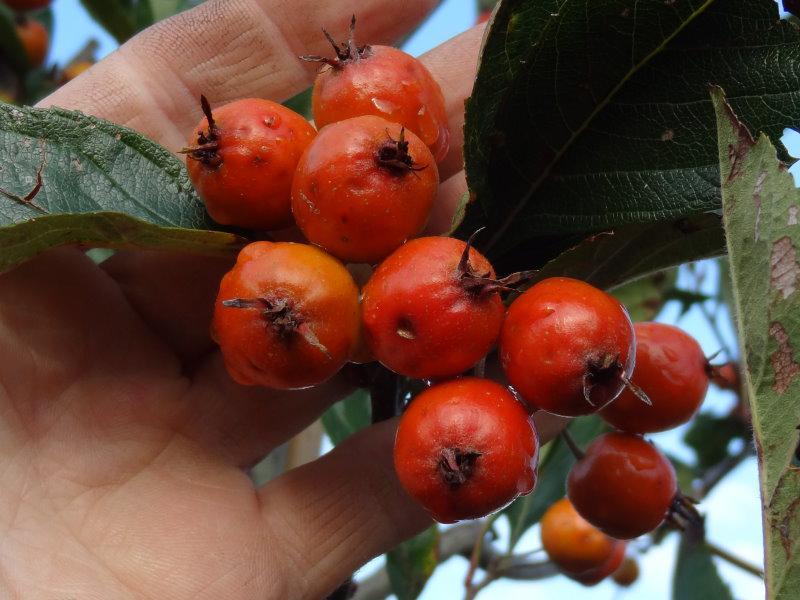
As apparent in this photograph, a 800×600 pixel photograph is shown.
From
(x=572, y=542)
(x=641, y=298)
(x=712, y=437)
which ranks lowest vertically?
(x=712, y=437)

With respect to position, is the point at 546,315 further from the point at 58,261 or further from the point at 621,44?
the point at 58,261

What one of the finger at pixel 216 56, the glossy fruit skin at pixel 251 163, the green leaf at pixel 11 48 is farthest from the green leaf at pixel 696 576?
the green leaf at pixel 11 48

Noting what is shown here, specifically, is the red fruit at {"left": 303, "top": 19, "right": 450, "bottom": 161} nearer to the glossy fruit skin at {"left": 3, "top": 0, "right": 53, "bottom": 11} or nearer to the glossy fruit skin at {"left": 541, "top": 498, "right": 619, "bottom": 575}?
the glossy fruit skin at {"left": 541, "top": 498, "right": 619, "bottom": 575}

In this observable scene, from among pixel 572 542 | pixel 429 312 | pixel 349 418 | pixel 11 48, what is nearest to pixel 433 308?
pixel 429 312

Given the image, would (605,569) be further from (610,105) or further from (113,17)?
(113,17)

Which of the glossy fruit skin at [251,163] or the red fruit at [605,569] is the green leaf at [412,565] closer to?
the red fruit at [605,569]

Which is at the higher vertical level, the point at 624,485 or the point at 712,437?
the point at 624,485

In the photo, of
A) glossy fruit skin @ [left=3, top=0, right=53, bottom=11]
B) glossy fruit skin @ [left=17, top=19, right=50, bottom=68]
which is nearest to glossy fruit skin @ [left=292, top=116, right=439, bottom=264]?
glossy fruit skin @ [left=17, top=19, right=50, bottom=68]
